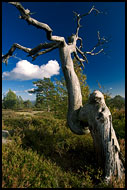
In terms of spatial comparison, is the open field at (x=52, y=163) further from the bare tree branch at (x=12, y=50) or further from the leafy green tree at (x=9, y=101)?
the leafy green tree at (x=9, y=101)

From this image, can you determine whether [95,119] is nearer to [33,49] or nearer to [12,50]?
[33,49]

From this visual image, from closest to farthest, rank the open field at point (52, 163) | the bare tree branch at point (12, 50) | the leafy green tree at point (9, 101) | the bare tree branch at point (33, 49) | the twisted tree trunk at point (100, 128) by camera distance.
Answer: the open field at point (52, 163), the twisted tree trunk at point (100, 128), the bare tree branch at point (33, 49), the bare tree branch at point (12, 50), the leafy green tree at point (9, 101)

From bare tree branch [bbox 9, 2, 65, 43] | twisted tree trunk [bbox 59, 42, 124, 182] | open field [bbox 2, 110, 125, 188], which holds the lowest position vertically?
open field [bbox 2, 110, 125, 188]

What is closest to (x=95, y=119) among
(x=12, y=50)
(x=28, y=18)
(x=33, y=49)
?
(x=28, y=18)

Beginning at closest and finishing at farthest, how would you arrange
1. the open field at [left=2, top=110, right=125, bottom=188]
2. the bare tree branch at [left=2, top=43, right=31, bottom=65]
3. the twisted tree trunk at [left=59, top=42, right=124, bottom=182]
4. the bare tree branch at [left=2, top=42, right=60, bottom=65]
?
1. the open field at [left=2, top=110, right=125, bottom=188]
2. the twisted tree trunk at [left=59, top=42, right=124, bottom=182]
3. the bare tree branch at [left=2, top=42, right=60, bottom=65]
4. the bare tree branch at [left=2, top=43, right=31, bottom=65]

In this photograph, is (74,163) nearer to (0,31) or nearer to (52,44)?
(52,44)

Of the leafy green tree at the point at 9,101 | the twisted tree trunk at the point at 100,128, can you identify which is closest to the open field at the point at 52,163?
the twisted tree trunk at the point at 100,128

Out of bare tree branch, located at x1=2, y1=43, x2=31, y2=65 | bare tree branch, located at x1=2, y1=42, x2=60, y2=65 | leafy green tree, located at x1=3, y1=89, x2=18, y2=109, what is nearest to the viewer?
bare tree branch, located at x1=2, y1=42, x2=60, y2=65

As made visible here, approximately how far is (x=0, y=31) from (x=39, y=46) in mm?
1443

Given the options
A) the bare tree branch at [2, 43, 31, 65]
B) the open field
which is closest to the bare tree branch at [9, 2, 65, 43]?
the bare tree branch at [2, 43, 31, 65]

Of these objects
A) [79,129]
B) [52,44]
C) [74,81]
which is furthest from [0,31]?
[79,129]

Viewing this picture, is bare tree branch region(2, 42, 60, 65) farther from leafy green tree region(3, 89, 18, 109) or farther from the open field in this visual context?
leafy green tree region(3, 89, 18, 109)

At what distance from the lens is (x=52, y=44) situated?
394 cm

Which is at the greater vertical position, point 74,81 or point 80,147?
point 74,81
